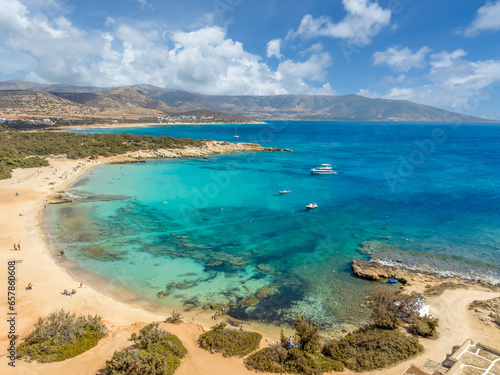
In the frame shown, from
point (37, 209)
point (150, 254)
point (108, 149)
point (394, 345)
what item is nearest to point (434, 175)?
point (394, 345)

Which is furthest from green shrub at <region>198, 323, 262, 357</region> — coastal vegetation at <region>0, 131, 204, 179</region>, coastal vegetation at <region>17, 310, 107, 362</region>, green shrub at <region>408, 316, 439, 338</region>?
coastal vegetation at <region>0, 131, 204, 179</region>

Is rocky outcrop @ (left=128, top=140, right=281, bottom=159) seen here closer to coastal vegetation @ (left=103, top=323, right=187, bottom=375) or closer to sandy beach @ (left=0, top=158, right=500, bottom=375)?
sandy beach @ (left=0, top=158, right=500, bottom=375)

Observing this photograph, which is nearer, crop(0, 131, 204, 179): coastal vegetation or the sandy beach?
the sandy beach

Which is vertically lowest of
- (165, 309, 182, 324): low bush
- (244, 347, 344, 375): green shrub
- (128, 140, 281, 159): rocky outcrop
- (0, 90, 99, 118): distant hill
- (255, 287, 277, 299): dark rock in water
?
(255, 287, 277, 299): dark rock in water

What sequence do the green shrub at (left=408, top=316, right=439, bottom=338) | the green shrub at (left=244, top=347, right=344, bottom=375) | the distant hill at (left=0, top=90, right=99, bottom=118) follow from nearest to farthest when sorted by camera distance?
the green shrub at (left=244, top=347, right=344, bottom=375)
the green shrub at (left=408, top=316, right=439, bottom=338)
the distant hill at (left=0, top=90, right=99, bottom=118)

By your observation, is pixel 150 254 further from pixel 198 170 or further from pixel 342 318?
pixel 198 170
